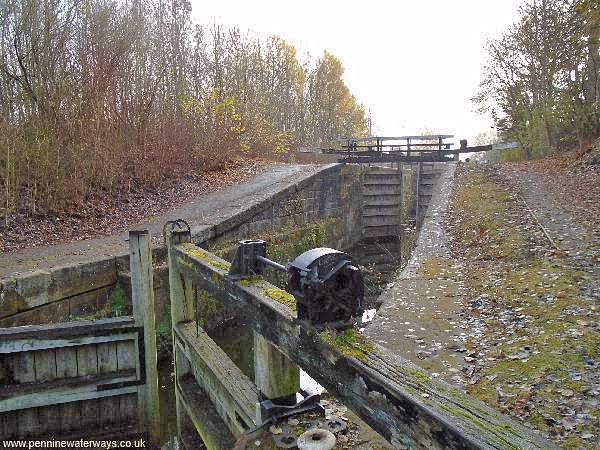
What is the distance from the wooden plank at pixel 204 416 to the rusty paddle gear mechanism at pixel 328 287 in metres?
2.35

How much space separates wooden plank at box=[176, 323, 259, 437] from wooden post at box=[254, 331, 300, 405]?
0.24 metres

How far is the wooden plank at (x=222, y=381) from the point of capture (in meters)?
3.51

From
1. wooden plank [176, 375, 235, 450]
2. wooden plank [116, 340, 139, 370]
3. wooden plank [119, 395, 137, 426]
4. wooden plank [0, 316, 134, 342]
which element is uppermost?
wooden plank [0, 316, 134, 342]

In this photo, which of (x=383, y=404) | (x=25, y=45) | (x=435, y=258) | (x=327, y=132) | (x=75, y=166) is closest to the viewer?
(x=383, y=404)

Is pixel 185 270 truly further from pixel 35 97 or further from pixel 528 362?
pixel 35 97

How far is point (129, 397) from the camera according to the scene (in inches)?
206

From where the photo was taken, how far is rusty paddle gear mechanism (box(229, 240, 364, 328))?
2.02m

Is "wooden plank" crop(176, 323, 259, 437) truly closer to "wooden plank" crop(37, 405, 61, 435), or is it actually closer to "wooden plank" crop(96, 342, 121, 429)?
"wooden plank" crop(96, 342, 121, 429)

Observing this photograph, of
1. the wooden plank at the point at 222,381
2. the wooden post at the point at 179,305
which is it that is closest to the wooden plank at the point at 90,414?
the wooden post at the point at 179,305

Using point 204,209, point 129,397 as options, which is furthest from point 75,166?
point 129,397

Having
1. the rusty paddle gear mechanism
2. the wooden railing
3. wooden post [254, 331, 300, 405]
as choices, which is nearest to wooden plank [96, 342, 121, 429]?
the wooden railing

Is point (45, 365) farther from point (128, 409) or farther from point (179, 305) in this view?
point (179, 305)

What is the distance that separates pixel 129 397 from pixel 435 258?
18.9ft

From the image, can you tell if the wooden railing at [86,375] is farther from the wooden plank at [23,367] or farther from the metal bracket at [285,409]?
the metal bracket at [285,409]
